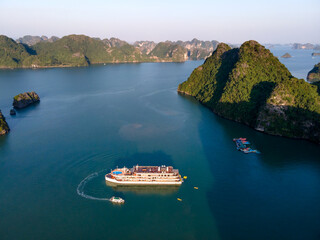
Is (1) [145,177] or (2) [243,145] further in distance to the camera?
(2) [243,145]

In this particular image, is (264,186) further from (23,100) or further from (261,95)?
(23,100)

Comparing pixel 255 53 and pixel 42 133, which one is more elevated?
pixel 255 53

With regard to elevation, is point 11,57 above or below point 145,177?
above

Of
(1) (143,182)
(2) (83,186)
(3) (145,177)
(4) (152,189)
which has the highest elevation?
(3) (145,177)

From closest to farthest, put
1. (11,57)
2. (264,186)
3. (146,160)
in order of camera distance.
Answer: (264,186) < (146,160) < (11,57)

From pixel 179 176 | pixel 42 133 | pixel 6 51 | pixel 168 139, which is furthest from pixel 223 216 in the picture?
pixel 6 51

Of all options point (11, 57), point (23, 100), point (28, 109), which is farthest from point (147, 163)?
point (11, 57)

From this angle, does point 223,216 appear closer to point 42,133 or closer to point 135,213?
point 135,213
